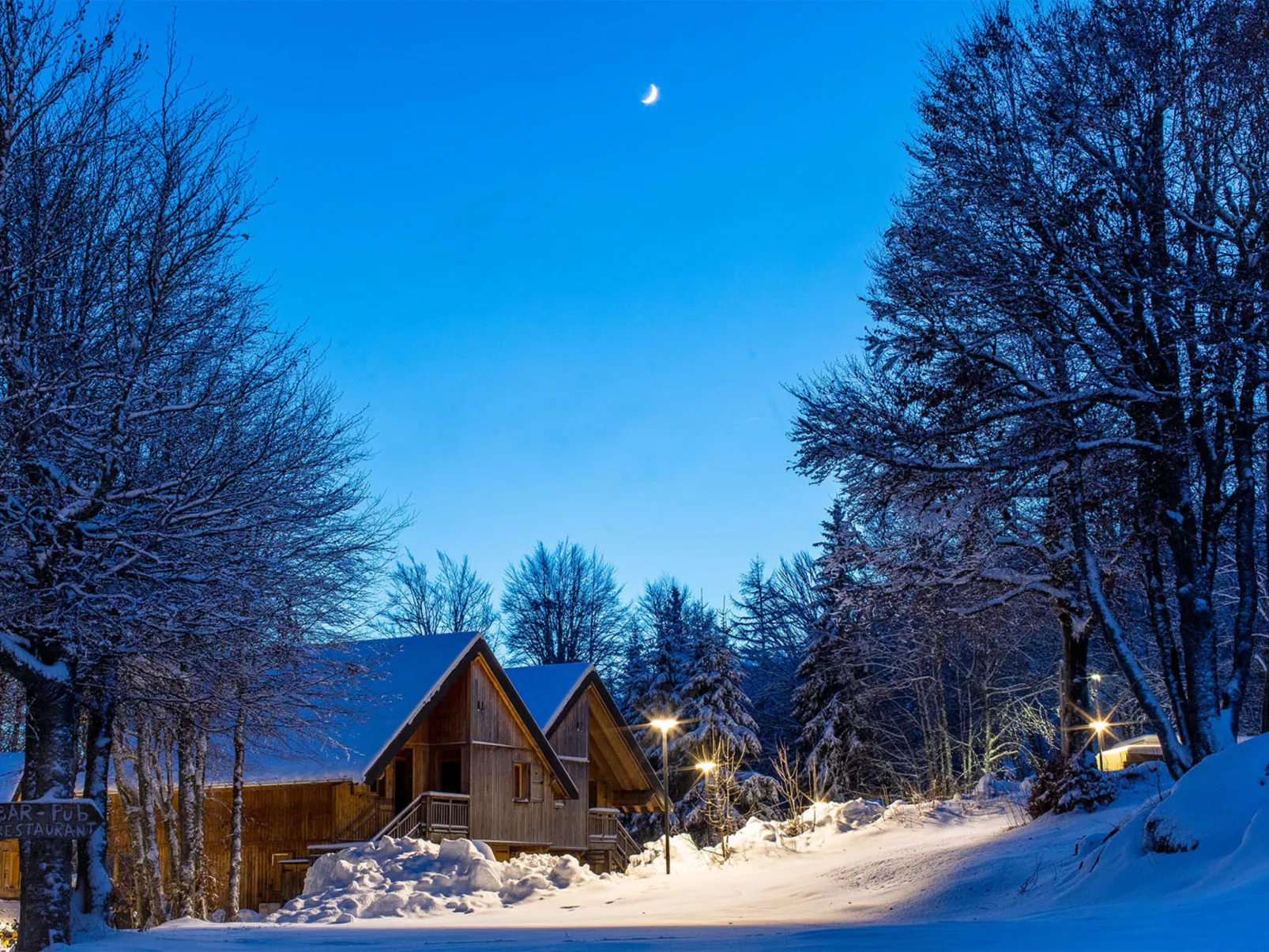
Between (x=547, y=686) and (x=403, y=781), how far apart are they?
5.63 metres

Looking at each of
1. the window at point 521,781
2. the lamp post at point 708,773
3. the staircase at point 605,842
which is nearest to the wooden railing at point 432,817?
the window at point 521,781

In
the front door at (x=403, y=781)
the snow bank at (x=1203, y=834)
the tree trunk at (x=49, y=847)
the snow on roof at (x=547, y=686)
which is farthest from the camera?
the snow on roof at (x=547, y=686)

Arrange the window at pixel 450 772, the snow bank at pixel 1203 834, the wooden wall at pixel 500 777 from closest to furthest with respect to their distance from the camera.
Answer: the snow bank at pixel 1203 834 < the wooden wall at pixel 500 777 < the window at pixel 450 772

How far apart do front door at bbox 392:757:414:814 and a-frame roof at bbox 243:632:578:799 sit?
2.55m

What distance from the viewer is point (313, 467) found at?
14969 millimetres

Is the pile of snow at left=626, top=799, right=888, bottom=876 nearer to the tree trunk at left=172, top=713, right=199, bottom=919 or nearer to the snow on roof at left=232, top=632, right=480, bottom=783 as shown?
the snow on roof at left=232, top=632, right=480, bottom=783

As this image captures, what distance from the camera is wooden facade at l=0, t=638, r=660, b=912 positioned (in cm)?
2467

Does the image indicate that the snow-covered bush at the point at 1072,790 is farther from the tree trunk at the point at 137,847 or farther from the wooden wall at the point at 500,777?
the tree trunk at the point at 137,847

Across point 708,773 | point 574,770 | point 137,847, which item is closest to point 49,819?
point 137,847

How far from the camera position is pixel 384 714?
25.0 m

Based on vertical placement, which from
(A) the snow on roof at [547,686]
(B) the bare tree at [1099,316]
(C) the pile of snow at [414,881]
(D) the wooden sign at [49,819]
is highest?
(B) the bare tree at [1099,316]

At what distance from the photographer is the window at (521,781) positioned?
96.1 feet

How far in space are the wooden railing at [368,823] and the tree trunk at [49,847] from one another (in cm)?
1330

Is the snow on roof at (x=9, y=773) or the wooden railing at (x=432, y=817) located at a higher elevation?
the snow on roof at (x=9, y=773)
